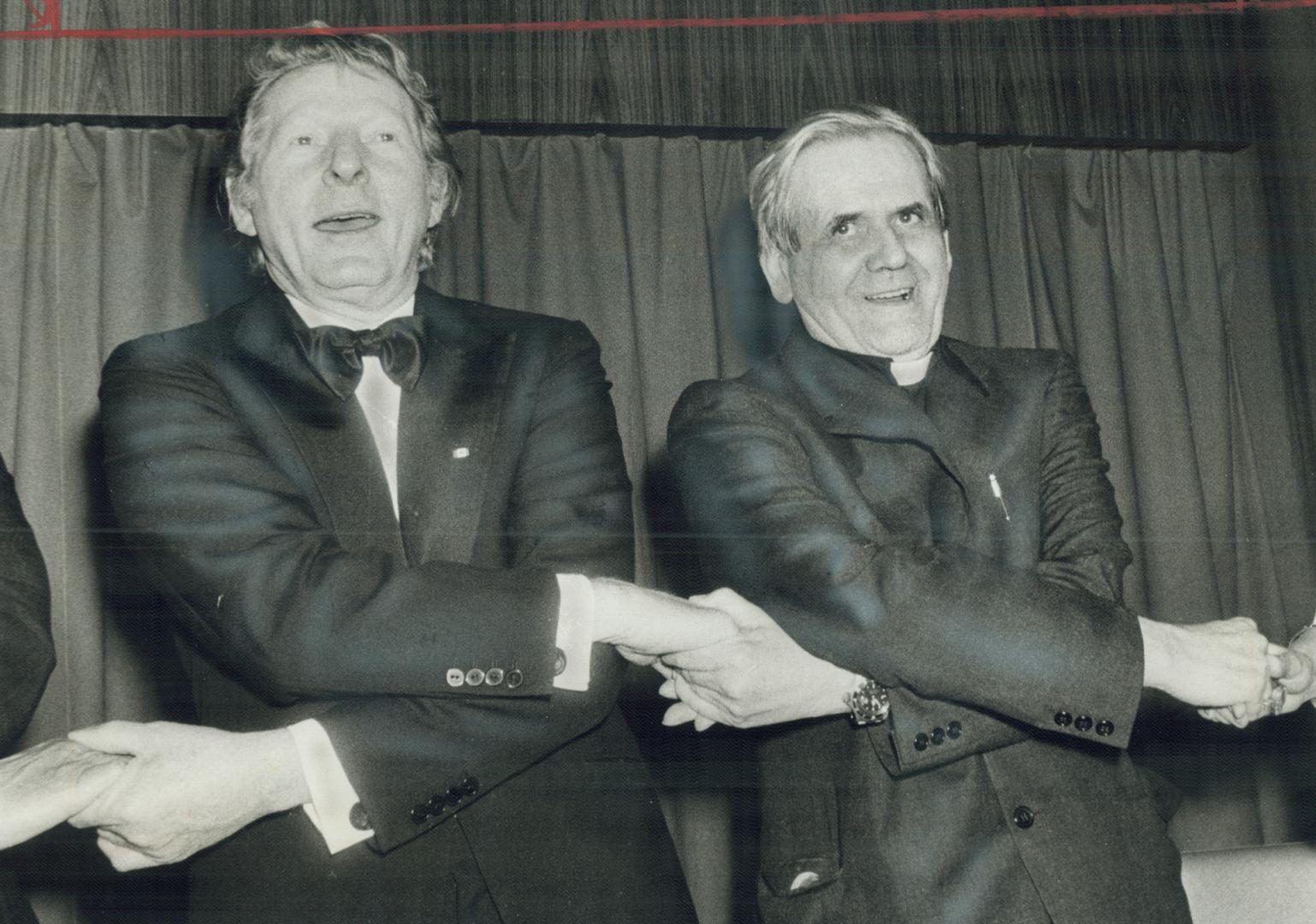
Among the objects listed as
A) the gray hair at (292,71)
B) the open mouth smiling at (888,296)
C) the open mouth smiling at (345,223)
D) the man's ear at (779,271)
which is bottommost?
the open mouth smiling at (888,296)

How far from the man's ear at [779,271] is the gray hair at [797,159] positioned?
1 cm

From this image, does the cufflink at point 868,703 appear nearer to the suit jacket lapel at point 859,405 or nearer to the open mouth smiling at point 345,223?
the suit jacket lapel at point 859,405

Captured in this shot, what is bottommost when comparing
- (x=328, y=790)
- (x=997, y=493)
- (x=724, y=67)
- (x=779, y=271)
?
(x=328, y=790)

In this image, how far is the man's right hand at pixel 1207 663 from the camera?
6.00ft

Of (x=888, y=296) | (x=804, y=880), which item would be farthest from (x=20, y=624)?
(x=888, y=296)

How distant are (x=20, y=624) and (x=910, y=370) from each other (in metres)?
1.25

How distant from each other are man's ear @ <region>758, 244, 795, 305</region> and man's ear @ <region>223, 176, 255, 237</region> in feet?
2.55

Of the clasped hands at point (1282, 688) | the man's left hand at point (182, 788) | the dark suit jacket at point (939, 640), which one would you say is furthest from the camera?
the clasped hands at point (1282, 688)

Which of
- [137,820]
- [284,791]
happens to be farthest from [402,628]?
[137,820]

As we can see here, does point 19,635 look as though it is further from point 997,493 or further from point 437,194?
point 997,493

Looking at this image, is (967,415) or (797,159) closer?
(967,415)

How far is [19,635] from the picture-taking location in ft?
5.76

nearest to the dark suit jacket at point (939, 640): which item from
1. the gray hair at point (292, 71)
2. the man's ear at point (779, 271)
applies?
the man's ear at point (779, 271)

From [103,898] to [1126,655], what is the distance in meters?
2.48
